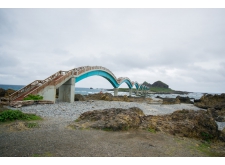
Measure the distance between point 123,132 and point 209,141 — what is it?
13.5 feet

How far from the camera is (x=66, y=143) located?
524 centimetres

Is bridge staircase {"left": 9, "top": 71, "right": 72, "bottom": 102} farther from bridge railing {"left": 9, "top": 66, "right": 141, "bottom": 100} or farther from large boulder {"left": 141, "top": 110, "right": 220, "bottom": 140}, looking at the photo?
large boulder {"left": 141, "top": 110, "right": 220, "bottom": 140}

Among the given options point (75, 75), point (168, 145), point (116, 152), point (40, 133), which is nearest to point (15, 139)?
point (40, 133)

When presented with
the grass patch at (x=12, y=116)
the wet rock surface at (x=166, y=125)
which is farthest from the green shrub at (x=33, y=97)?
the wet rock surface at (x=166, y=125)

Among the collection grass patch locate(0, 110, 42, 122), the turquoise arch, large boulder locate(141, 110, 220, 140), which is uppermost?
the turquoise arch

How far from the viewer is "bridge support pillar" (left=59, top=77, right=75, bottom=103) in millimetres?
21391

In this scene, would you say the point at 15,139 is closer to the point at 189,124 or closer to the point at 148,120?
the point at 148,120

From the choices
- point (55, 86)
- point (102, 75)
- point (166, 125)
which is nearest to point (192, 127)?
point (166, 125)

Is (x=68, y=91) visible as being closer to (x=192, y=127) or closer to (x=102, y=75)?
(x=102, y=75)

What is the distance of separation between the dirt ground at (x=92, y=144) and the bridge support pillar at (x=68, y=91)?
47.3 ft

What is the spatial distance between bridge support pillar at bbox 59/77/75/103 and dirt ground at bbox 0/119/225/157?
14421mm

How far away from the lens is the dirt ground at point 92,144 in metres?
4.54

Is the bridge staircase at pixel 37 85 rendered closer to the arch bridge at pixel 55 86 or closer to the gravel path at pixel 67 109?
the arch bridge at pixel 55 86

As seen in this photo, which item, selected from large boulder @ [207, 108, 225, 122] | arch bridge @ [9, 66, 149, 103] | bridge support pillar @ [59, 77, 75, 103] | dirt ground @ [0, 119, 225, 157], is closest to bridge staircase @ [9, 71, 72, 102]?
arch bridge @ [9, 66, 149, 103]
